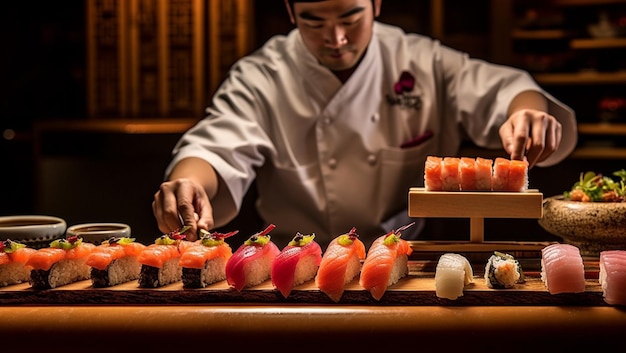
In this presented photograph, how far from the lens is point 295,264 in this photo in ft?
5.46

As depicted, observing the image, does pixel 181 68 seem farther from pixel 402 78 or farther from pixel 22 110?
pixel 402 78

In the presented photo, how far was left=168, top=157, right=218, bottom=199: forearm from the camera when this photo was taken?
2.50m

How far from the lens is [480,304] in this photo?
1636mm

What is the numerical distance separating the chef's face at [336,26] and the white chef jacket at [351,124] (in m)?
0.28

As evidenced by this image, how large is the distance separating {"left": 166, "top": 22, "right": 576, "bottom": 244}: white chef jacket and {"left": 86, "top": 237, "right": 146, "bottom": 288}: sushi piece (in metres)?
1.13

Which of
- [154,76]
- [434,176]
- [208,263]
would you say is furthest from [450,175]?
[154,76]

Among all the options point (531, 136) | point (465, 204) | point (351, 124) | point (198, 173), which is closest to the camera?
point (465, 204)

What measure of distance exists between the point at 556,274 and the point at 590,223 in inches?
19.3

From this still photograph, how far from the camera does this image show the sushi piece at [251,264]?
1.67 m

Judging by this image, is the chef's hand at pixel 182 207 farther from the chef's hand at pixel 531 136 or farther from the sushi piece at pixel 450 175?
the chef's hand at pixel 531 136

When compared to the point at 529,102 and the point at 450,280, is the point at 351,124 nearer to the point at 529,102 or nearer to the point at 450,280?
the point at 529,102

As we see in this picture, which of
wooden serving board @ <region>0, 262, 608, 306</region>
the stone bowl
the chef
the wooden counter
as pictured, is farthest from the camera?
the chef

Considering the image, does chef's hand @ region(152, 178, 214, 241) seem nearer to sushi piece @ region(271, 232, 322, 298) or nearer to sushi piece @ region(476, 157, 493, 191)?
sushi piece @ region(271, 232, 322, 298)

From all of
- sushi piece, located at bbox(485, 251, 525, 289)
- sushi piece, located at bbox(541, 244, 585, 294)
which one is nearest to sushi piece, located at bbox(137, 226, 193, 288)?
sushi piece, located at bbox(485, 251, 525, 289)
